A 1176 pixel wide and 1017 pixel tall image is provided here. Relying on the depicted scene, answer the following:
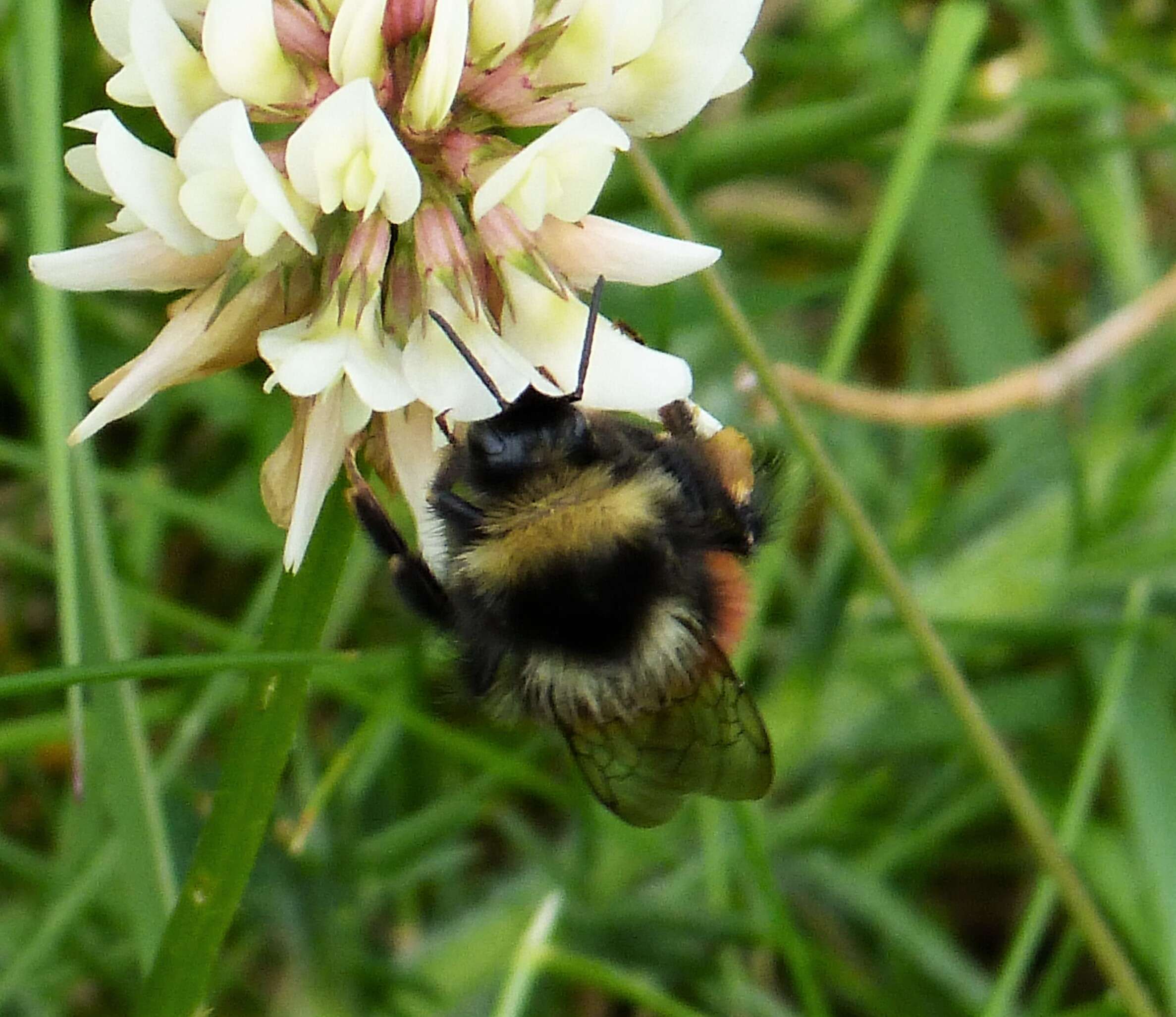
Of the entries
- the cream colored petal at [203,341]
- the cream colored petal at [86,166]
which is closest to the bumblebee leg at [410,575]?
the cream colored petal at [203,341]

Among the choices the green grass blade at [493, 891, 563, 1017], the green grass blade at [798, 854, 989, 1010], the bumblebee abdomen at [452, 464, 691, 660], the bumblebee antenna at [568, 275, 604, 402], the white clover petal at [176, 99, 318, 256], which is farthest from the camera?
the green grass blade at [798, 854, 989, 1010]

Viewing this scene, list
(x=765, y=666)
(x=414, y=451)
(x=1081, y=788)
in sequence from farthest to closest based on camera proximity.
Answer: (x=765, y=666) < (x=1081, y=788) < (x=414, y=451)

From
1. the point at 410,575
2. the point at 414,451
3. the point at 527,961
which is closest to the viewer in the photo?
the point at 414,451

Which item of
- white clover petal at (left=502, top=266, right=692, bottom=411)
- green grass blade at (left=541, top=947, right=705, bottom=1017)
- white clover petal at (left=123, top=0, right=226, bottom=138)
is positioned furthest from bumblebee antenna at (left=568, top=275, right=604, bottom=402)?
green grass blade at (left=541, top=947, right=705, bottom=1017)

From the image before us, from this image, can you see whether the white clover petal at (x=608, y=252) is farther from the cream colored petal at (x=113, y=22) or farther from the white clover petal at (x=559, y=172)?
the cream colored petal at (x=113, y=22)

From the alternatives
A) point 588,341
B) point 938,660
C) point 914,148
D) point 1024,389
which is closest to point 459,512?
point 588,341

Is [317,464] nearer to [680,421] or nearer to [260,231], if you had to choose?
[260,231]

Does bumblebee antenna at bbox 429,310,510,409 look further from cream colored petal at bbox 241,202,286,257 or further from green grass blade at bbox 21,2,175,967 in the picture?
green grass blade at bbox 21,2,175,967
